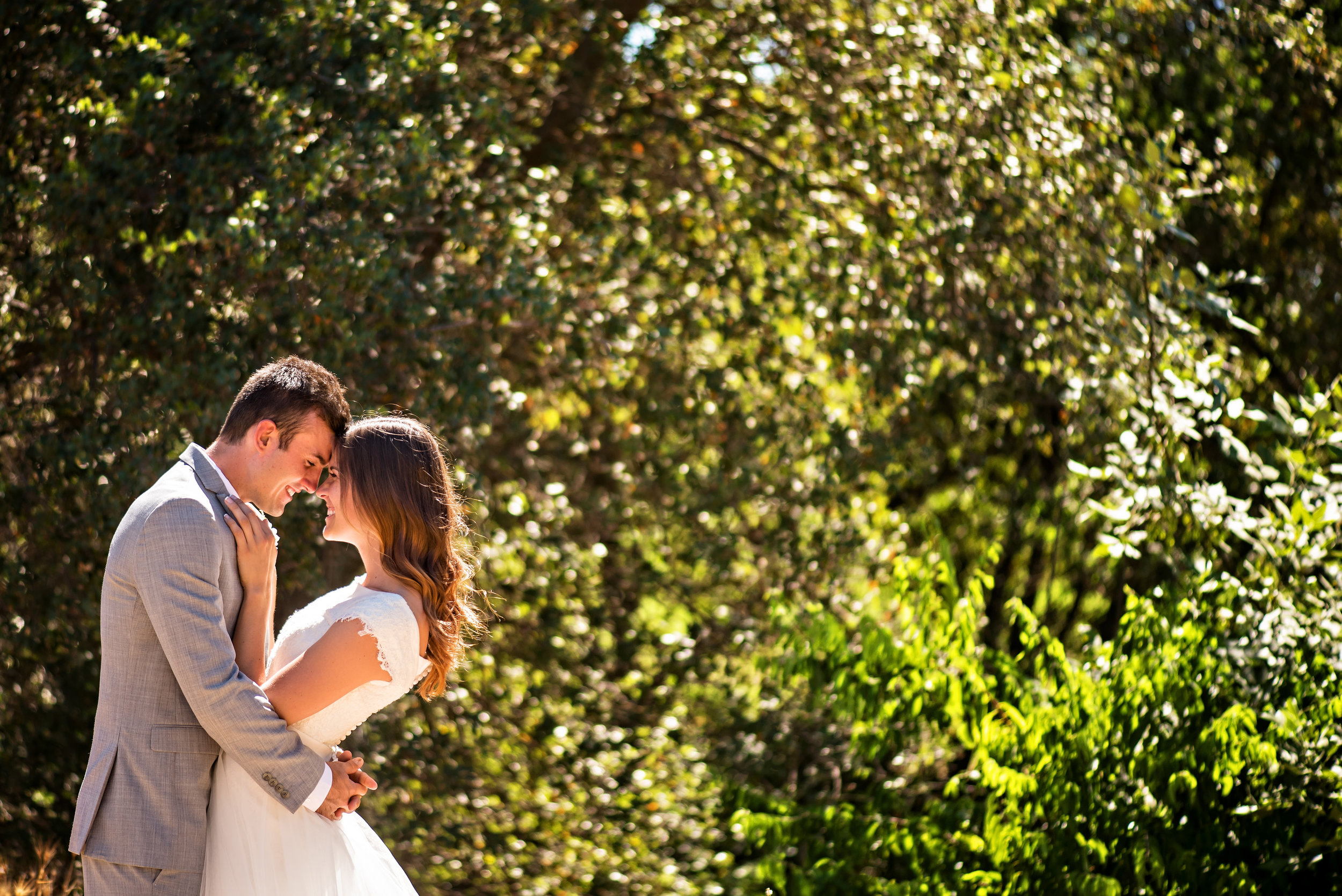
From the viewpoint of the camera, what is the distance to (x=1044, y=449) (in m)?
6.15

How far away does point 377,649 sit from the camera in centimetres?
254

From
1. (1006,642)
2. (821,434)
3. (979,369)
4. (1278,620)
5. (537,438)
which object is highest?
(1278,620)

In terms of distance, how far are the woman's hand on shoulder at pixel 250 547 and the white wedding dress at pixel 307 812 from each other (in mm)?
140

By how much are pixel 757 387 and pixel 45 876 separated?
407 centimetres

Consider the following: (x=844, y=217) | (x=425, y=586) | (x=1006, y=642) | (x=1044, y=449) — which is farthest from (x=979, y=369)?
(x=425, y=586)

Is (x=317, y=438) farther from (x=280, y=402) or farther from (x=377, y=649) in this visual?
(x=377, y=649)

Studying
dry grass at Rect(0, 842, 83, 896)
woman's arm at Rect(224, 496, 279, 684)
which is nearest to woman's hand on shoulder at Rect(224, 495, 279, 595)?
woman's arm at Rect(224, 496, 279, 684)

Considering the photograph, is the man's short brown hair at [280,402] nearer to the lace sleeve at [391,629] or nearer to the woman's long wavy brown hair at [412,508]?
the woman's long wavy brown hair at [412,508]

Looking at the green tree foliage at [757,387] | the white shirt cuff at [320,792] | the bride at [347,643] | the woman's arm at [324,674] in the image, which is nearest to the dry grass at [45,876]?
the green tree foliage at [757,387]

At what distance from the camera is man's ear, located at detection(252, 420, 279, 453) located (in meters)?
2.72

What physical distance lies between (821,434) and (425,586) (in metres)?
3.66

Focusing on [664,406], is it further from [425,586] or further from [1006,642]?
[425,586]

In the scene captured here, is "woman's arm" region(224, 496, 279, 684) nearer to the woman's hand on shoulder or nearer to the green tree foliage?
the woman's hand on shoulder

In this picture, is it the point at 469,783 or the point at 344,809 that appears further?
the point at 469,783
